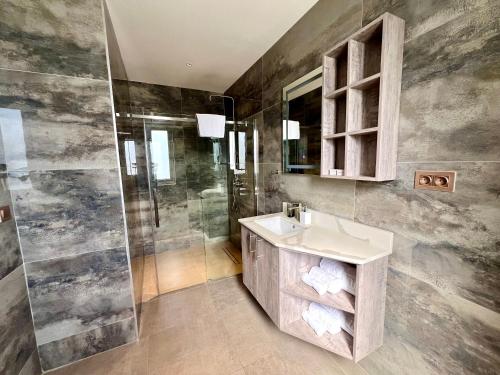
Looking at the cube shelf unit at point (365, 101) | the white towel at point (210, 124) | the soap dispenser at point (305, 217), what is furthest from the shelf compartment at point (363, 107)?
the white towel at point (210, 124)

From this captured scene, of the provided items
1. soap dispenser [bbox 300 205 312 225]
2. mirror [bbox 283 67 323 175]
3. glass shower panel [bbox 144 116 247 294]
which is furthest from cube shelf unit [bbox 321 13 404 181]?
glass shower panel [bbox 144 116 247 294]

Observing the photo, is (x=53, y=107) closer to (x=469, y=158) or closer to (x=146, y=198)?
(x=146, y=198)

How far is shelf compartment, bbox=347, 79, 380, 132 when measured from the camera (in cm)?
121

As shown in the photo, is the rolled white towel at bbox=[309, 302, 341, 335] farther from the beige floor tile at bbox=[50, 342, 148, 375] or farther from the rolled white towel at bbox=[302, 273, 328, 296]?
the beige floor tile at bbox=[50, 342, 148, 375]

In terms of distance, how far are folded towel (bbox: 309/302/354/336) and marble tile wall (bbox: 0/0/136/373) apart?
4.74ft

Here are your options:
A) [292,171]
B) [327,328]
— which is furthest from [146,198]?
[327,328]

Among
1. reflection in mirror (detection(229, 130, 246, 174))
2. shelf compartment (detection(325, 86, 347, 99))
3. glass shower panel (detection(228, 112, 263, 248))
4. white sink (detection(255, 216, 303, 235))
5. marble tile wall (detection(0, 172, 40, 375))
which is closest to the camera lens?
marble tile wall (detection(0, 172, 40, 375))

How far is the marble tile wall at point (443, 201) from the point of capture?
0.82 m

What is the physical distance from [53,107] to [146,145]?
47.2 inches

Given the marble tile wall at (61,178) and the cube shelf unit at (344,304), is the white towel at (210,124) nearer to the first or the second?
the marble tile wall at (61,178)

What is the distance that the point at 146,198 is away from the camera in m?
2.71

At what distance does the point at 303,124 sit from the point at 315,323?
60.1 inches

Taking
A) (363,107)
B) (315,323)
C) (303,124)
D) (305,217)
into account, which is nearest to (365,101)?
(363,107)

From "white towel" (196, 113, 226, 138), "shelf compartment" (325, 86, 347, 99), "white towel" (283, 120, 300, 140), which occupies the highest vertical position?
"white towel" (196, 113, 226, 138)
